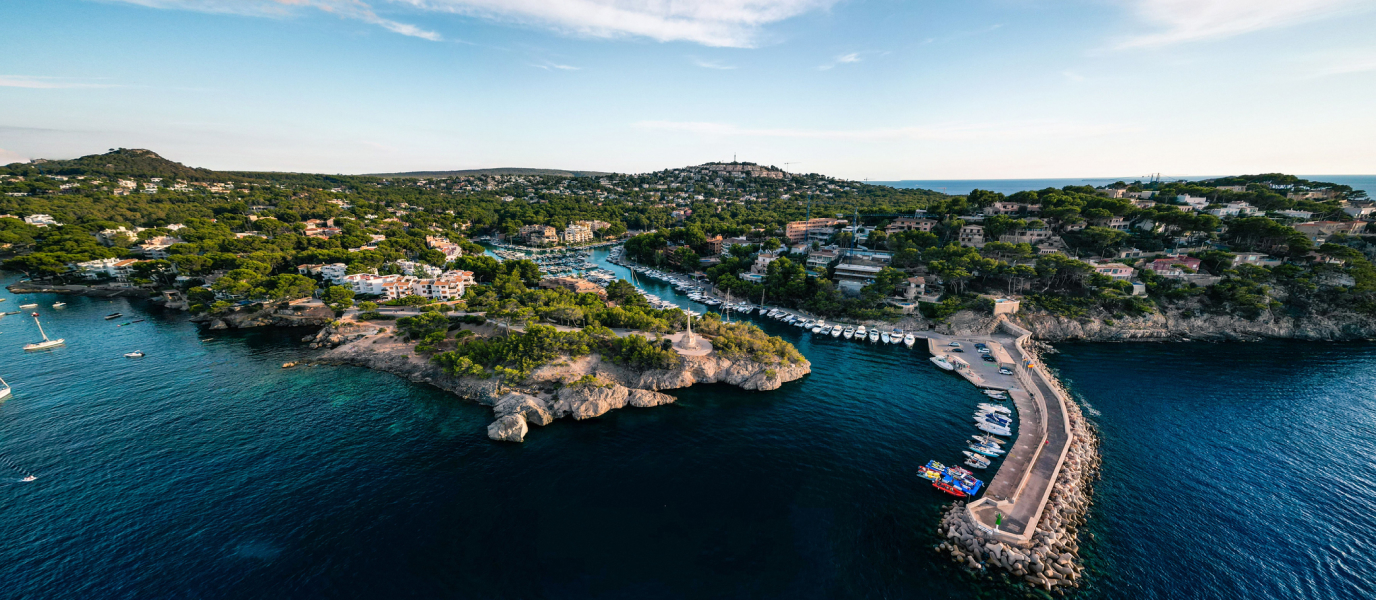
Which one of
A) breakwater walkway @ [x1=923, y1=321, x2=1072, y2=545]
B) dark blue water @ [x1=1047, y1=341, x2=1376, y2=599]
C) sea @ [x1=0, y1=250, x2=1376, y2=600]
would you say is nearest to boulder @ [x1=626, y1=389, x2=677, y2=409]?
sea @ [x1=0, y1=250, x2=1376, y2=600]

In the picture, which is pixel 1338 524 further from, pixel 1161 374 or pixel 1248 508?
pixel 1161 374

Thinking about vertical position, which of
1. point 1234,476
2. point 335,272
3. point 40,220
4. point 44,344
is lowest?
point 1234,476

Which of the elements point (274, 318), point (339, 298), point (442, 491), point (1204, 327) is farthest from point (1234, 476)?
point (274, 318)

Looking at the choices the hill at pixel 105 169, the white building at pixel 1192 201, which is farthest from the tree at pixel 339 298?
the hill at pixel 105 169

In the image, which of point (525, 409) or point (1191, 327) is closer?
point (525, 409)

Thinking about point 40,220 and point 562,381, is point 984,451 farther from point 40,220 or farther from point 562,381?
point 40,220

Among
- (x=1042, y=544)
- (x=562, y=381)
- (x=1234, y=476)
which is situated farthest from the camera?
(x=562, y=381)

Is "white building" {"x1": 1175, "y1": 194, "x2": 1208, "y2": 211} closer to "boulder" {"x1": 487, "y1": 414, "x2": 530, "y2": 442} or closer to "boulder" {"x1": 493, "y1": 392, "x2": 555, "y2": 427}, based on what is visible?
"boulder" {"x1": 493, "y1": 392, "x2": 555, "y2": 427}
